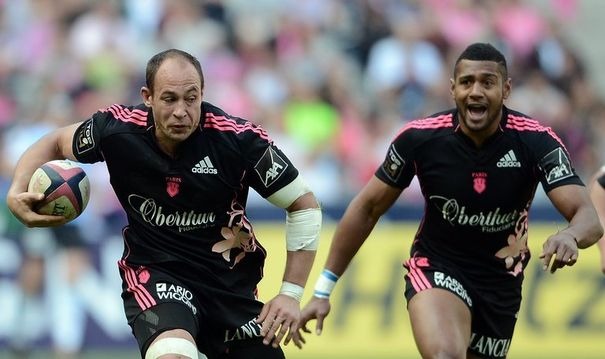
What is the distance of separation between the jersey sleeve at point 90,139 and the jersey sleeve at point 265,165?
0.84 m

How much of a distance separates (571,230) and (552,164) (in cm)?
64

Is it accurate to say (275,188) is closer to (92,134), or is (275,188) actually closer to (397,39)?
(92,134)

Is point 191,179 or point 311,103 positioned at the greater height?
point 311,103

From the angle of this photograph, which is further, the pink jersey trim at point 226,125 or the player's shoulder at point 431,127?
the player's shoulder at point 431,127

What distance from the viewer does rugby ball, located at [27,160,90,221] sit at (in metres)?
7.12

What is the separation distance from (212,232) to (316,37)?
9647 mm

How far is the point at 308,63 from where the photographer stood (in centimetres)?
1630

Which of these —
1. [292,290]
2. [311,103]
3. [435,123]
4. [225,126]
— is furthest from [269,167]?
[311,103]

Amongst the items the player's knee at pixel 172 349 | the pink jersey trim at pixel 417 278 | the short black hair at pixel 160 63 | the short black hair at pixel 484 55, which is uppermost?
the short black hair at pixel 484 55

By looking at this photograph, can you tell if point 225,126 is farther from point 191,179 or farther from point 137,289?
point 137,289

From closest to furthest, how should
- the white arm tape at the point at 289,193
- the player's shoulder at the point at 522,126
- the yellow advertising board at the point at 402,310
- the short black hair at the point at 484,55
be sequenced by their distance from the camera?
the white arm tape at the point at 289,193, the short black hair at the point at 484,55, the player's shoulder at the point at 522,126, the yellow advertising board at the point at 402,310

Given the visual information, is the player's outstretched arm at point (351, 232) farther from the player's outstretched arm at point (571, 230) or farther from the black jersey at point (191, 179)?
the player's outstretched arm at point (571, 230)

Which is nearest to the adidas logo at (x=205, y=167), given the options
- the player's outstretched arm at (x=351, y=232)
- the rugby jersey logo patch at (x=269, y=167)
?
the rugby jersey logo patch at (x=269, y=167)

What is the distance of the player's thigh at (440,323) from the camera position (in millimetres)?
7504
